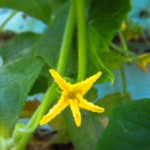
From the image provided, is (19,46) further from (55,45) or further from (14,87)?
(14,87)

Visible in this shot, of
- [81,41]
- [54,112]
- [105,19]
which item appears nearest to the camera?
[54,112]

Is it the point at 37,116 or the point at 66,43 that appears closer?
the point at 37,116

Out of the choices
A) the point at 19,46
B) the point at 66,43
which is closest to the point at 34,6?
the point at 19,46

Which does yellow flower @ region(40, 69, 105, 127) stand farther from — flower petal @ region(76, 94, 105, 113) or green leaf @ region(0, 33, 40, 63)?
green leaf @ region(0, 33, 40, 63)

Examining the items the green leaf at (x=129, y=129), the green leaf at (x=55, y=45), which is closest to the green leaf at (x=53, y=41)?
the green leaf at (x=55, y=45)

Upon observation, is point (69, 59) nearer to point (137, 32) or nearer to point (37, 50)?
point (37, 50)

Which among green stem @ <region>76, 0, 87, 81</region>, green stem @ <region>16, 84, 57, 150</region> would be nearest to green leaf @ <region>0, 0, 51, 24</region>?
green stem @ <region>76, 0, 87, 81</region>
